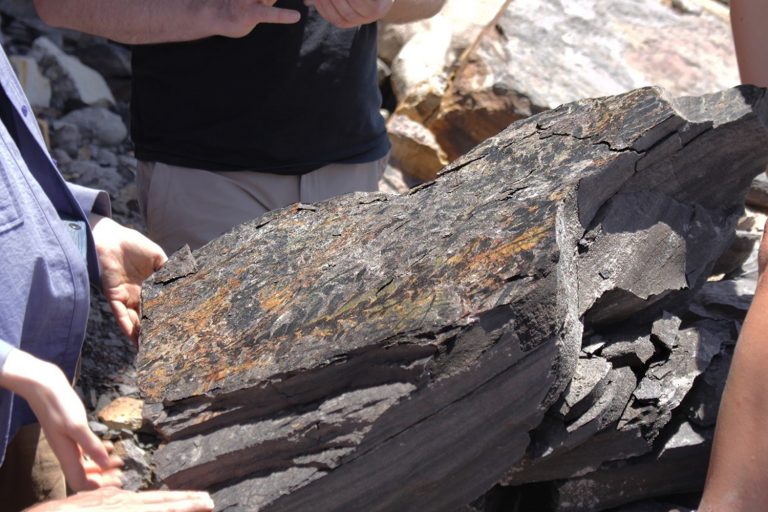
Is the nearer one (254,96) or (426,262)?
(426,262)

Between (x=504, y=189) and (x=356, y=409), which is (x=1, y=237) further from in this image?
(x=504, y=189)

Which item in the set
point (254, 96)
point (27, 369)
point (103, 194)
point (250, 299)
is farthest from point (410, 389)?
point (254, 96)

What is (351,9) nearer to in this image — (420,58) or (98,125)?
(420,58)

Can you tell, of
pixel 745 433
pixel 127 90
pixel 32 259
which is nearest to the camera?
pixel 745 433

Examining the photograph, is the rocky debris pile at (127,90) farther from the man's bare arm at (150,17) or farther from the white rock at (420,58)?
the man's bare arm at (150,17)

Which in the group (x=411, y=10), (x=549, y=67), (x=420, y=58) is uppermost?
(x=411, y=10)

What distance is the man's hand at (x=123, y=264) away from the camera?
190cm

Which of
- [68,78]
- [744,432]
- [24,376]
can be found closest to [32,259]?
[24,376]

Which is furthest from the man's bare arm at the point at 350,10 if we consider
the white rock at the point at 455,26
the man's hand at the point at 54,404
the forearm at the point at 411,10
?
the white rock at the point at 455,26

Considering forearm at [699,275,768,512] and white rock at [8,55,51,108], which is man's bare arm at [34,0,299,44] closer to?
forearm at [699,275,768,512]

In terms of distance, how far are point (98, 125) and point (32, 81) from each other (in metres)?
0.37

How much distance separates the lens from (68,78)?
446cm

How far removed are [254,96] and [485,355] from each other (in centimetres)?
108

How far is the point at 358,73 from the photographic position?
2.30 meters
